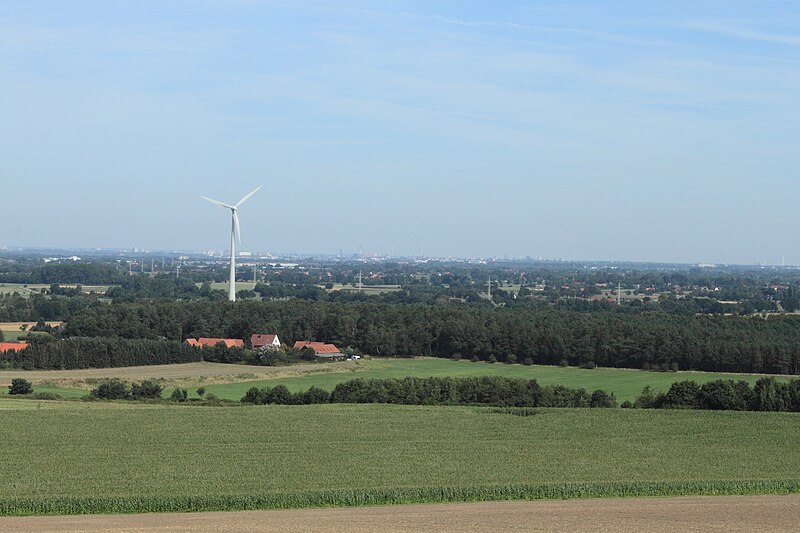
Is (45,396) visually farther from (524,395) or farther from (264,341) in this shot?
(264,341)

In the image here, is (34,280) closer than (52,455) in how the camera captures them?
No

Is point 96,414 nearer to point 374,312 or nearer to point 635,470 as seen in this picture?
point 635,470

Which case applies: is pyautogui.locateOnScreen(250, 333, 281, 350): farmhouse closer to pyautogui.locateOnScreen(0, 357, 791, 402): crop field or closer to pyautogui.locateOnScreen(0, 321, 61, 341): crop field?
pyautogui.locateOnScreen(0, 357, 791, 402): crop field

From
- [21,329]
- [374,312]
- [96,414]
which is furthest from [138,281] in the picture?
[96,414]

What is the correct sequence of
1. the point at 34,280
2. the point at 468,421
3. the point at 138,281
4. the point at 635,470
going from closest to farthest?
the point at 635,470
the point at 468,421
the point at 138,281
the point at 34,280

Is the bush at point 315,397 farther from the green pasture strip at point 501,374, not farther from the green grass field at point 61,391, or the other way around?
the green grass field at point 61,391

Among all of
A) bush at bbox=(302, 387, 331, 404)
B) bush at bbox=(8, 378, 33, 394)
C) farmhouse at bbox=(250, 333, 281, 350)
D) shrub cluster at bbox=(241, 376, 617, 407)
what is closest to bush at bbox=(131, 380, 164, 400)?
shrub cluster at bbox=(241, 376, 617, 407)

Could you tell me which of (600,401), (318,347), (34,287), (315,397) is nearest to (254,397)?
(315,397)
